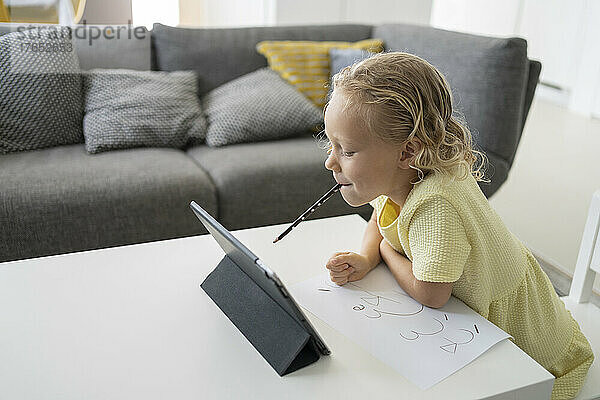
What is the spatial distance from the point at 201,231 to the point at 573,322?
3.99ft

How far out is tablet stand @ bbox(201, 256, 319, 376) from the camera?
2.90ft

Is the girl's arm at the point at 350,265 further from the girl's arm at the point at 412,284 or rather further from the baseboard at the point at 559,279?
the baseboard at the point at 559,279

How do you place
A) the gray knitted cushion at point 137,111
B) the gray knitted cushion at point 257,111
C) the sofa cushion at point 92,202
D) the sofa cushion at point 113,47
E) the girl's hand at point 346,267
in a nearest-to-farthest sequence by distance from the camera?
the girl's hand at point 346,267
the sofa cushion at point 92,202
the gray knitted cushion at point 137,111
the gray knitted cushion at point 257,111
the sofa cushion at point 113,47

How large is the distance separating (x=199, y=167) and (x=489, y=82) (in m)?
1.04

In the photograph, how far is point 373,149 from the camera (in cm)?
101

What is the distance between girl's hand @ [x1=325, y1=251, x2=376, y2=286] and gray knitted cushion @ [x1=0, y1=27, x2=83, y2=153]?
1.49 metres

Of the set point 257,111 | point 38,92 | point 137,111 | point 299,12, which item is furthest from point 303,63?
point 299,12

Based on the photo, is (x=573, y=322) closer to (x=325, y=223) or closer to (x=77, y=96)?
(x=325, y=223)

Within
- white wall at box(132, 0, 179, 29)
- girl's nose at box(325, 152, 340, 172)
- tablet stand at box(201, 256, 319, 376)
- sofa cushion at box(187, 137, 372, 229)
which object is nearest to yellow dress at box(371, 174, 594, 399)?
girl's nose at box(325, 152, 340, 172)

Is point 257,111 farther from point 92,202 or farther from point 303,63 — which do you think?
point 92,202

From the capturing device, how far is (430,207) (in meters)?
1.01

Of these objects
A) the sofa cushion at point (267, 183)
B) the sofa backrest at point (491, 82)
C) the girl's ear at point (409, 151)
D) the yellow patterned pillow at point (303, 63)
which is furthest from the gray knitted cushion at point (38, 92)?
the girl's ear at point (409, 151)

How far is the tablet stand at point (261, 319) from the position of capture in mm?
884

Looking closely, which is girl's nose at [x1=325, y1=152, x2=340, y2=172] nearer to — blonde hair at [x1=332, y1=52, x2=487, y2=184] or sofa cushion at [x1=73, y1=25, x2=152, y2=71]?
blonde hair at [x1=332, y1=52, x2=487, y2=184]
